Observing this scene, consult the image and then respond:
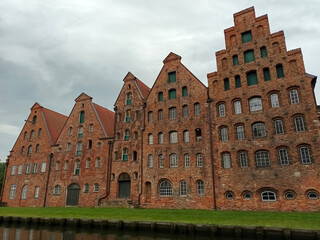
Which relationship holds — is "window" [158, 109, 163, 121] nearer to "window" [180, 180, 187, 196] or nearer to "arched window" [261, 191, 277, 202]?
"window" [180, 180, 187, 196]

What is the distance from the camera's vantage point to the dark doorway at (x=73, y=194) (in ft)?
95.6

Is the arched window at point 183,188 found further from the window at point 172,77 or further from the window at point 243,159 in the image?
the window at point 172,77

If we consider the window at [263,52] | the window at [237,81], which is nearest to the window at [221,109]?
the window at [237,81]

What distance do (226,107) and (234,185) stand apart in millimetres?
7675

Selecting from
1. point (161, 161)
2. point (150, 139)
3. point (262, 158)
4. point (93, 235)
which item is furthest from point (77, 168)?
point (262, 158)

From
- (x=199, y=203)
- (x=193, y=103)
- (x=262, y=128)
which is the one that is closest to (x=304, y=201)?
(x=262, y=128)

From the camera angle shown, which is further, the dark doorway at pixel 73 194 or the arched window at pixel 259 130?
Result: the dark doorway at pixel 73 194

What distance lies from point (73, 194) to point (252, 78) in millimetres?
25244

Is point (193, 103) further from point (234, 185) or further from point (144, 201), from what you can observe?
point (144, 201)

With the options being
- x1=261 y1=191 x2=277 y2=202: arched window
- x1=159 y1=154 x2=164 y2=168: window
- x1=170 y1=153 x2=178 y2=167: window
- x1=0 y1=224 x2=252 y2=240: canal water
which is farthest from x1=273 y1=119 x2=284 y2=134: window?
x1=0 y1=224 x2=252 y2=240: canal water

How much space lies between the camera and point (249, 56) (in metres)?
24.1

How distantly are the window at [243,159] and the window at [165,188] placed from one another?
25.1ft

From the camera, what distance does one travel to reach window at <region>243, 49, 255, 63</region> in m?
23.9

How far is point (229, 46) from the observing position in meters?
25.5
